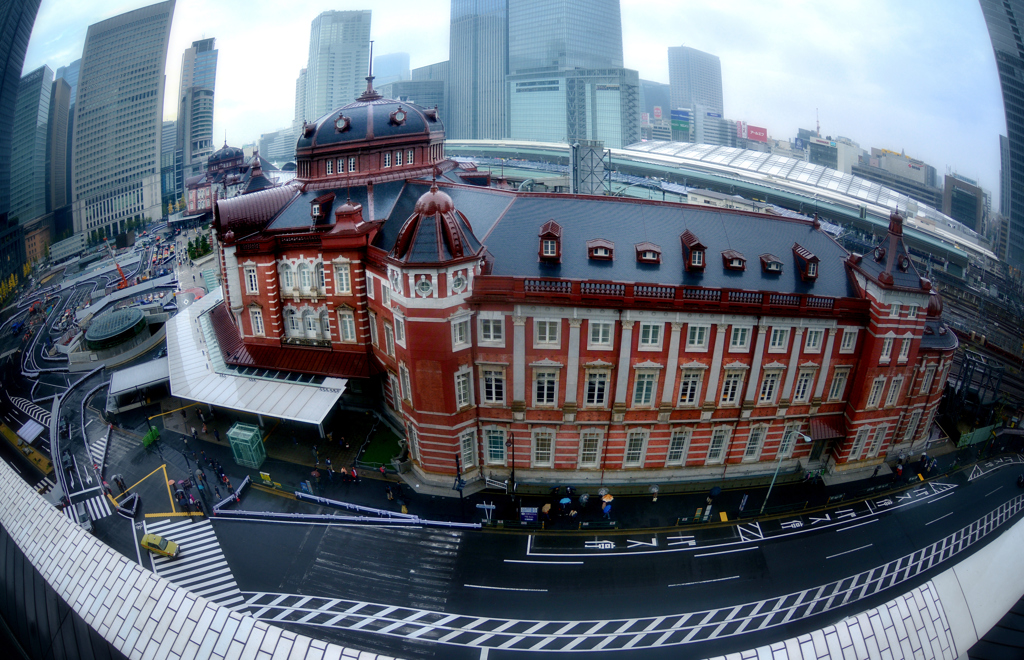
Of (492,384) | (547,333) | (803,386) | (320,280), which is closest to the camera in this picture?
(547,333)

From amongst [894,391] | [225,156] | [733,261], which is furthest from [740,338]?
[225,156]

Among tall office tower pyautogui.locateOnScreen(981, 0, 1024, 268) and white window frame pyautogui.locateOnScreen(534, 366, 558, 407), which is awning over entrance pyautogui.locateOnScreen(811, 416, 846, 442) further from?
tall office tower pyautogui.locateOnScreen(981, 0, 1024, 268)

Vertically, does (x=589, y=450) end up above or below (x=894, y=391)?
below

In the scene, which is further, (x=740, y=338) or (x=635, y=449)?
(x=635, y=449)

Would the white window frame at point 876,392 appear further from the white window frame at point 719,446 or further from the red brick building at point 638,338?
the white window frame at point 719,446

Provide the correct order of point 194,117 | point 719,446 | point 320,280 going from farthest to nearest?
point 194,117 < point 320,280 < point 719,446

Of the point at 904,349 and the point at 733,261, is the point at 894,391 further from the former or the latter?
the point at 733,261

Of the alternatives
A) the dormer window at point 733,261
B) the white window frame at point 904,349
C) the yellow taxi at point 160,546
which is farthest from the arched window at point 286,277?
the white window frame at point 904,349

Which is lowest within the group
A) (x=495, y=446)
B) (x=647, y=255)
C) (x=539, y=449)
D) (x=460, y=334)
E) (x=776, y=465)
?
(x=776, y=465)
